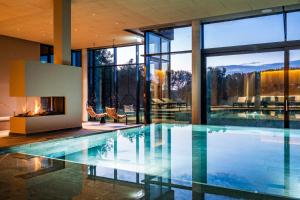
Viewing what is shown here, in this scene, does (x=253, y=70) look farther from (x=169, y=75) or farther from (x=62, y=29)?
(x=62, y=29)

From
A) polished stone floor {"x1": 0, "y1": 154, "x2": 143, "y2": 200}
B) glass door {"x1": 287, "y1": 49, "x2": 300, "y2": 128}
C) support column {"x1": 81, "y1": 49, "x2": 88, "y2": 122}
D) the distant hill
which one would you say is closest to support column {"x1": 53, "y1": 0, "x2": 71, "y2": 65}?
polished stone floor {"x1": 0, "y1": 154, "x2": 143, "y2": 200}

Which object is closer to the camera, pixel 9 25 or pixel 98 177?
pixel 98 177

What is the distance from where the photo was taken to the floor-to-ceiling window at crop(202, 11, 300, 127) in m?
8.89

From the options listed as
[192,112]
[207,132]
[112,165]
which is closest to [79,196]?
[112,165]

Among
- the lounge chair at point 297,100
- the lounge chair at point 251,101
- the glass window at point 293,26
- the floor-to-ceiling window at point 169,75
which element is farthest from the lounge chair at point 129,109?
the glass window at point 293,26

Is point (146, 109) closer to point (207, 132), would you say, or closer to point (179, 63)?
point (179, 63)

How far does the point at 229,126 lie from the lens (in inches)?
388

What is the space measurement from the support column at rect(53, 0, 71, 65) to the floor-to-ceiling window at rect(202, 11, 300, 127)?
481cm

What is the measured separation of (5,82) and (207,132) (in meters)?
7.93

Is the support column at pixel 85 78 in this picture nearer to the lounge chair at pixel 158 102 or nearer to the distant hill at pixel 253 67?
the lounge chair at pixel 158 102

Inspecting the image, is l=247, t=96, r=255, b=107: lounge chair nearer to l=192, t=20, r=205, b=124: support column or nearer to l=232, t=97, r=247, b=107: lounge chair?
l=232, t=97, r=247, b=107: lounge chair

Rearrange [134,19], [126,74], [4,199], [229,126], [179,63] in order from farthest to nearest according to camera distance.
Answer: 1. [126,74]
2. [179,63]
3. [229,126]
4. [134,19]
5. [4,199]

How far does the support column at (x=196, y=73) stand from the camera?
32.6 ft

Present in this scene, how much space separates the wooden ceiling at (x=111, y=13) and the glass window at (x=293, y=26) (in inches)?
51.1
